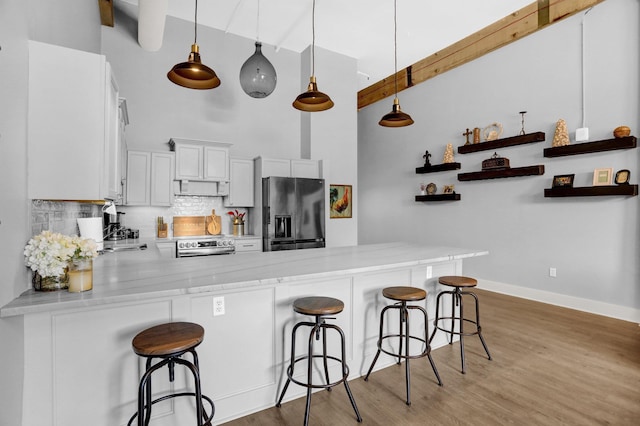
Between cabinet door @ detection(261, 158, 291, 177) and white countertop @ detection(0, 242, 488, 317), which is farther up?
cabinet door @ detection(261, 158, 291, 177)

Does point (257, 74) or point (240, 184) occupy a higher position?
point (257, 74)

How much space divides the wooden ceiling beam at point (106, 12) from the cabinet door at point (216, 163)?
6.69ft

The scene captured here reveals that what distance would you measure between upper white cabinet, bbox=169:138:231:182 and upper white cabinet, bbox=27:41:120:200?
268 cm

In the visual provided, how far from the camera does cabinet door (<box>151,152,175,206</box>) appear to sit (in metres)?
4.50

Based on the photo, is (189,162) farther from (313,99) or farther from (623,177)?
(623,177)

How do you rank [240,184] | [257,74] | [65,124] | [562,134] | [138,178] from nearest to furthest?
[65,124], [257,74], [562,134], [138,178], [240,184]

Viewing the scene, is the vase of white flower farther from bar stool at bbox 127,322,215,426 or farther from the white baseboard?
the white baseboard

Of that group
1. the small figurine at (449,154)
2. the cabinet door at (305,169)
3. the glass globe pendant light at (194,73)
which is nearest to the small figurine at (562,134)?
the small figurine at (449,154)

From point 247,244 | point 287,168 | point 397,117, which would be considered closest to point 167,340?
point 397,117

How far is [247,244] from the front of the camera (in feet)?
16.0

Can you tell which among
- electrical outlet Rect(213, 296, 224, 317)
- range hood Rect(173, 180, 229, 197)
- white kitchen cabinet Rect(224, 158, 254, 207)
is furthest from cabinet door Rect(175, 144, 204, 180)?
electrical outlet Rect(213, 296, 224, 317)

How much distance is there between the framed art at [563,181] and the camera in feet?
13.6

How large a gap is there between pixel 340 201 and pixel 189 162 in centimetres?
269

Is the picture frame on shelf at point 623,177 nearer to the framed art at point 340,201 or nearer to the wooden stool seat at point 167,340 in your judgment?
the framed art at point 340,201
